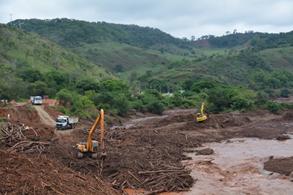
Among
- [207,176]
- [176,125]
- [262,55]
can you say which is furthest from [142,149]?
[262,55]

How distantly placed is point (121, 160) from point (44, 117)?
3459 cm

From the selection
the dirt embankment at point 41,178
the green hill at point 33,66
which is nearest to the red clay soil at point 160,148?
the dirt embankment at point 41,178

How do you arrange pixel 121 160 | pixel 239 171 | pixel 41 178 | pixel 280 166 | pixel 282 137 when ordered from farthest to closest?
pixel 282 137 < pixel 280 166 < pixel 239 171 < pixel 121 160 < pixel 41 178

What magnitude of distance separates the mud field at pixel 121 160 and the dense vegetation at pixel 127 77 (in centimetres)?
1918

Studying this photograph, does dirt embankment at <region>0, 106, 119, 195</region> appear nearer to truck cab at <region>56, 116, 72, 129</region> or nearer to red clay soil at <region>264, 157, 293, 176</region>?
red clay soil at <region>264, 157, 293, 176</region>

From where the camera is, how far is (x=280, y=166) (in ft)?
108

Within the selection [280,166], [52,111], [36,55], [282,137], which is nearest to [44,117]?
[52,111]

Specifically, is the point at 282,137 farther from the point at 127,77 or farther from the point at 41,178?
the point at 127,77

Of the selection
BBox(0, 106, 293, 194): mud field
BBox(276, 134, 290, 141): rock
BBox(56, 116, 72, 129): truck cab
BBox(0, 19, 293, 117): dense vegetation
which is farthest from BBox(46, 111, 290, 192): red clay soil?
BBox(0, 19, 293, 117): dense vegetation

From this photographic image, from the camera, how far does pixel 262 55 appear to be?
173 metres

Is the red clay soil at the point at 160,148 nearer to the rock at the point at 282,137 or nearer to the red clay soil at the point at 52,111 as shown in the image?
the rock at the point at 282,137

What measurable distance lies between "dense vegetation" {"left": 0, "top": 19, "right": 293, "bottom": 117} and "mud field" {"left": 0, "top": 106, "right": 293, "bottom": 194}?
19.2 m

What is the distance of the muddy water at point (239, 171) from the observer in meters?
27.3

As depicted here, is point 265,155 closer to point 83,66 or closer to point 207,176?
point 207,176
